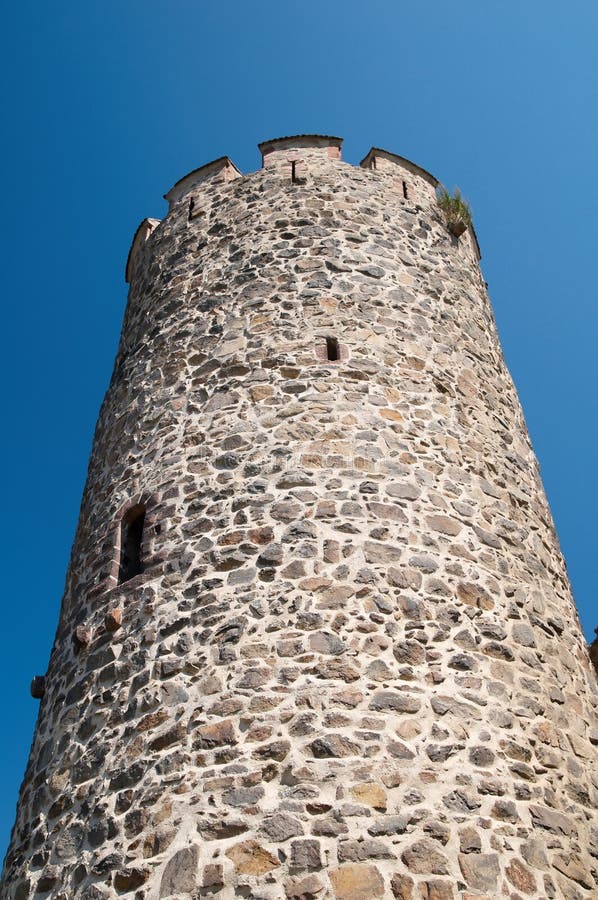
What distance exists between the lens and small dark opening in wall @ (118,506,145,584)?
6.69 meters

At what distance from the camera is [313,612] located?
17.8ft

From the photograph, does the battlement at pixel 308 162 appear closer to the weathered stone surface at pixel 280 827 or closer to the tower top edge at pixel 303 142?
the tower top edge at pixel 303 142

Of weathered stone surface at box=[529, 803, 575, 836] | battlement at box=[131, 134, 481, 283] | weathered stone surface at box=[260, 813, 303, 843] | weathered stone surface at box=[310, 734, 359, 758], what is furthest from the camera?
battlement at box=[131, 134, 481, 283]

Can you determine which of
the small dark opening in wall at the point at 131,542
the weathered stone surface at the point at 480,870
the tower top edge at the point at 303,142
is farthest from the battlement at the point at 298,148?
the weathered stone surface at the point at 480,870

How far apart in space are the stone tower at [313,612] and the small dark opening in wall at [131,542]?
0.02 meters

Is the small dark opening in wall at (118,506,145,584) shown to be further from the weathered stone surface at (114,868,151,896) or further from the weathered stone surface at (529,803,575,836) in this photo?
the weathered stone surface at (529,803,575,836)

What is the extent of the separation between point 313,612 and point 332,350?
2447 millimetres

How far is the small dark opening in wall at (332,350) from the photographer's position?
699 centimetres

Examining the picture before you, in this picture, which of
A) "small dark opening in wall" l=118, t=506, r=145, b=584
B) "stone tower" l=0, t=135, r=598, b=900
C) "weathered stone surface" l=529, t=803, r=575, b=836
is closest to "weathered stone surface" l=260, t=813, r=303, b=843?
"stone tower" l=0, t=135, r=598, b=900

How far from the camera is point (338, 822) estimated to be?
4559 millimetres

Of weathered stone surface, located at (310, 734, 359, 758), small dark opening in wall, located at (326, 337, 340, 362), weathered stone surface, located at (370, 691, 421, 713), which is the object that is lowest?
weathered stone surface, located at (310, 734, 359, 758)

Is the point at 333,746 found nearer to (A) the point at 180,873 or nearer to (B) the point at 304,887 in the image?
(B) the point at 304,887

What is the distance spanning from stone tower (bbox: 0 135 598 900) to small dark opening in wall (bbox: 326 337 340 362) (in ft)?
0.04

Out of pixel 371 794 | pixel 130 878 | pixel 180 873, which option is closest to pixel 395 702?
pixel 371 794
